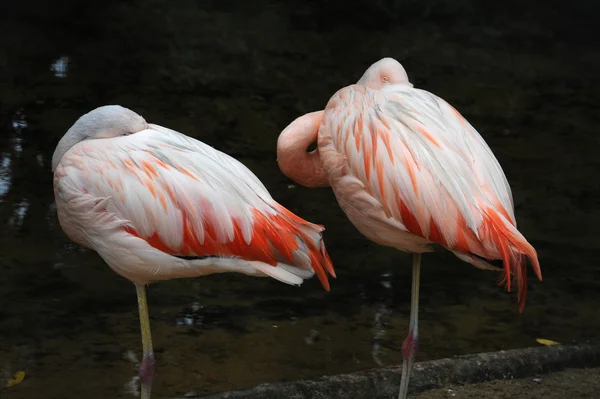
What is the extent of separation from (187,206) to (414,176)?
0.84m

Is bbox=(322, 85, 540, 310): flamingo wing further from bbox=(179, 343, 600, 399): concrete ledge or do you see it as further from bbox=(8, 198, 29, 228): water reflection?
bbox=(8, 198, 29, 228): water reflection

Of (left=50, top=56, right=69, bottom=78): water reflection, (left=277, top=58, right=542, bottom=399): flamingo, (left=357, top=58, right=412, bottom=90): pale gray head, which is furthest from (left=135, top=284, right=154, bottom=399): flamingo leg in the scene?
(left=50, top=56, right=69, bottom=78): water reflection

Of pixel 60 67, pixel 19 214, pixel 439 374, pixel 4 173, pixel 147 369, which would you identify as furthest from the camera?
pixel 60 67

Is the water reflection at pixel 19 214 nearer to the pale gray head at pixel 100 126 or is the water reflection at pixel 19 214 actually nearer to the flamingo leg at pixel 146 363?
the pale gray head at pixel 100 126

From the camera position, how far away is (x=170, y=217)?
11.4 ft

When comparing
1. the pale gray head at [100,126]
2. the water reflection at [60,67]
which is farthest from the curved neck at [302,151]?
the water reflection at [60,67]

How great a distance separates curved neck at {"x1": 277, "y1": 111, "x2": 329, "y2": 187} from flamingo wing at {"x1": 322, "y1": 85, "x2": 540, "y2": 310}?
0.17 m

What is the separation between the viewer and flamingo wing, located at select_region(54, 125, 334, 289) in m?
3.46

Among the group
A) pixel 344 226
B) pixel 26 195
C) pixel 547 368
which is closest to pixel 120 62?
pixel 26 195

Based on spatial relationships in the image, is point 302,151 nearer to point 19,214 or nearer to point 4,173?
point 19,214

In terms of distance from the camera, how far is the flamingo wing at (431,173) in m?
3.49

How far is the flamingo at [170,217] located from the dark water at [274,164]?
1.03 metres

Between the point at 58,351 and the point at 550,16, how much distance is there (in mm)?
9107

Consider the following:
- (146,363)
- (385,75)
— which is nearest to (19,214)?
(146,363)
